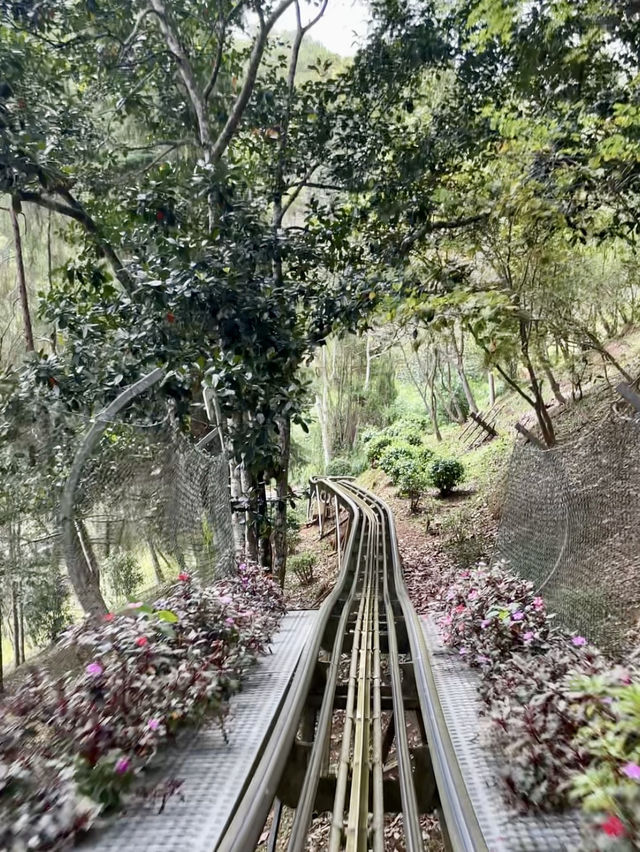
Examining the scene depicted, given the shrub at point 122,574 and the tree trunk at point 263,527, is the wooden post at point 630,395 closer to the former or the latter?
the shrub at point 122,574

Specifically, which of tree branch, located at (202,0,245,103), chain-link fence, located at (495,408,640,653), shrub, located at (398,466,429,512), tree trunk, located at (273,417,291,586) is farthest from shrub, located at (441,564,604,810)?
shrub, located at (398,466,429,512)

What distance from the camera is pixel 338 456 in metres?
25.6

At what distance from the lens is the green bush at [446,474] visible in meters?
12.9

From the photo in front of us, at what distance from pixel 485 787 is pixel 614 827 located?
698 millimetres

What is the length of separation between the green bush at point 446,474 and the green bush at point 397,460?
0.91 meters

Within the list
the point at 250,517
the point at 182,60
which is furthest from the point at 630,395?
the point at 182,60

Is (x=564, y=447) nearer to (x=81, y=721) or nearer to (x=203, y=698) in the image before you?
(x=203, y=698)

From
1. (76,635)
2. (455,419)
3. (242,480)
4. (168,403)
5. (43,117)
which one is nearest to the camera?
(76,635)

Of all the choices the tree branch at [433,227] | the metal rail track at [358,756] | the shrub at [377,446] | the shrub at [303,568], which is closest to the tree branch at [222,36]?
the tree branch at [433,227]

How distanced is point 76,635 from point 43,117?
4668mm

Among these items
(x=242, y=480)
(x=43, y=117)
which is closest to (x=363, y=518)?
(x=242, y=480)

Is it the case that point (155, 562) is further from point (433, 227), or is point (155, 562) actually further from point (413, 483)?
point (413, 483)

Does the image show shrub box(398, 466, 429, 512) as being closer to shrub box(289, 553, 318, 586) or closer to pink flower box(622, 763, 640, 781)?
shrub box(289, 553, 318, 586)

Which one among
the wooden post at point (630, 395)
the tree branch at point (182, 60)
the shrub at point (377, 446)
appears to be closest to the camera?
the wooden post at point (630, 395)
